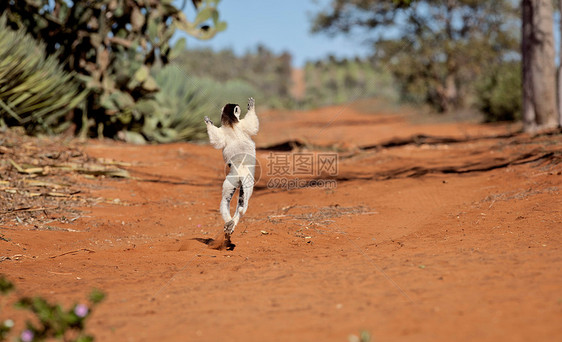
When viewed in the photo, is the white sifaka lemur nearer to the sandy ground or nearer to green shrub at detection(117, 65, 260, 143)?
the sandy ground

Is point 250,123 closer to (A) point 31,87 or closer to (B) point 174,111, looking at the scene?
(A) point 31,87

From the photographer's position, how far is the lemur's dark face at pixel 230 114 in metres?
5.38

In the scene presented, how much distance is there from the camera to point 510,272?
164 inches

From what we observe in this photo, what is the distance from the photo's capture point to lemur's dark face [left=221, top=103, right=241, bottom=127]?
5.38 m

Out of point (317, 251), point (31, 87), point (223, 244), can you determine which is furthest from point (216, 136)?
point (31, 87)

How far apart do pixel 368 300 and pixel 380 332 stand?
609 millimetres

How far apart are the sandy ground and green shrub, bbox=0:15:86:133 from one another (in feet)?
4.95

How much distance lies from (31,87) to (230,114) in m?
6.85

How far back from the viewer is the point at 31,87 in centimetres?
1089

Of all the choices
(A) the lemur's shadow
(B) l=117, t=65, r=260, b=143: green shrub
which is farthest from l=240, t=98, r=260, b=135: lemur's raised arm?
(B) l=117, t=65, r=260, b=143: green shrub

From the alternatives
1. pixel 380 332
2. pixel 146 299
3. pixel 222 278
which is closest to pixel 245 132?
pixel 222 278

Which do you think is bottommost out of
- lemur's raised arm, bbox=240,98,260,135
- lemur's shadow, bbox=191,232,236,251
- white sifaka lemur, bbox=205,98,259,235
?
lemur's shadow, bbox=191,232,236,251

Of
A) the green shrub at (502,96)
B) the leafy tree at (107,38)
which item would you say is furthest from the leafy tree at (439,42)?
the leafy tree at (107,38)

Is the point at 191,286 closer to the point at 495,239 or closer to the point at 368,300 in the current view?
the point at 368,300
